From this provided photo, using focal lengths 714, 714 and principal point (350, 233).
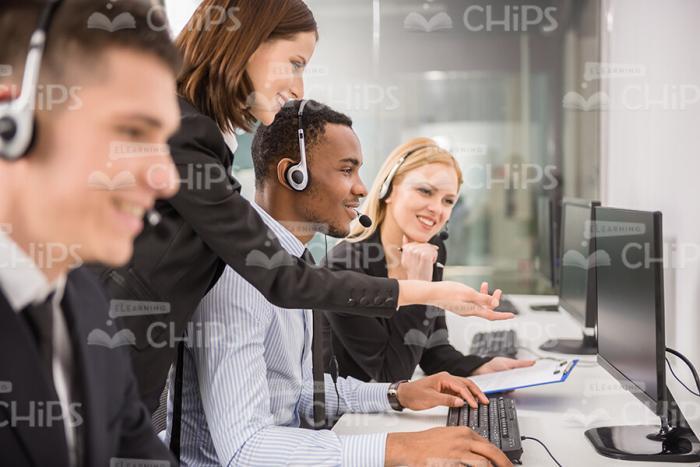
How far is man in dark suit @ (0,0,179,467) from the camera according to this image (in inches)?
30.2

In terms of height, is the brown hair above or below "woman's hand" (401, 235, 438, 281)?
above

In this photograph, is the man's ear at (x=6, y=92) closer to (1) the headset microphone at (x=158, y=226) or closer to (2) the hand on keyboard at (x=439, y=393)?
(1) the headset microphone at (x=158, y=226)

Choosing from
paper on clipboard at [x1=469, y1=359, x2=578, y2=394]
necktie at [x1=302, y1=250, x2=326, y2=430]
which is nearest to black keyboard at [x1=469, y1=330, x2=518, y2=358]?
paper on clipboard at [x1=469, y1=359, x2=578, y2=394]

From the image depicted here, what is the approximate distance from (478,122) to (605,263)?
109 inches

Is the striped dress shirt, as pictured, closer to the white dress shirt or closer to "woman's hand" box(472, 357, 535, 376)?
the white dress shirt

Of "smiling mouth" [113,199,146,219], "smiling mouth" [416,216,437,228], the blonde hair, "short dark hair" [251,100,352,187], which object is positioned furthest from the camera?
"smiling mouth" [416,216,437,228]

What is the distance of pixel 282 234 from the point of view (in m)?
1.54

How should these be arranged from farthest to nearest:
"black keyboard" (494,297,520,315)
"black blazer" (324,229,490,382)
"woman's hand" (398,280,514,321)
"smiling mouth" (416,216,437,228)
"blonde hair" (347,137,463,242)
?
"black keyboard" (494,297,520,315), "smiling mouth" (416,216,437,228), "blonde hair" (347,137,463,242), "black blazer" (324,229,490,382), "woman's hand" (398,280,514,321)

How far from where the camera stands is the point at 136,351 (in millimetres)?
1265

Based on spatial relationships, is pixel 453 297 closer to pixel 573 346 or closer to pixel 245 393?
pixel 245 393

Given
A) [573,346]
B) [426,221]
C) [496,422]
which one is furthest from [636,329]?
[426,221]

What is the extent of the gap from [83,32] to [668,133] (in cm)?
170

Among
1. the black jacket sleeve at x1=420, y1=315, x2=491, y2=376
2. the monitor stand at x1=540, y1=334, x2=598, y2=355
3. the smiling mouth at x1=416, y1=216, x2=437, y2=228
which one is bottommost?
the monitor stand at x1=540, y1=334, x2=598, y2=355

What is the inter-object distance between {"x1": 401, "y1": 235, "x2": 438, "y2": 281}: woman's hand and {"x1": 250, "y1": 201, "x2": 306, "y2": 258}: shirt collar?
719mm
